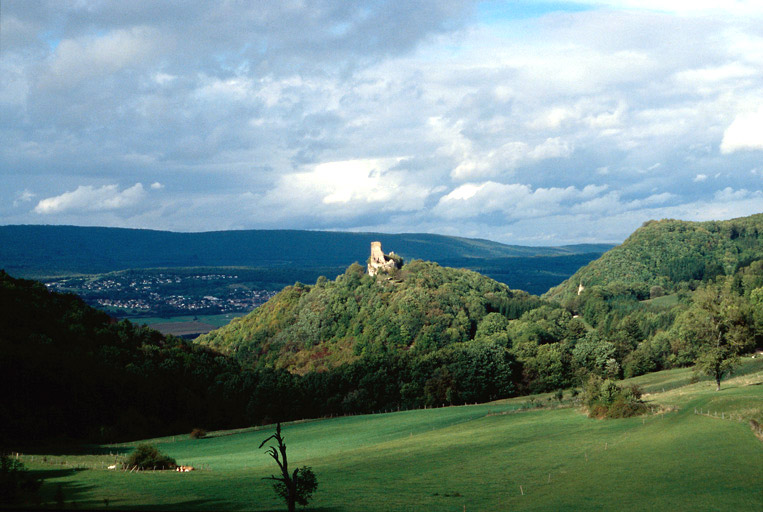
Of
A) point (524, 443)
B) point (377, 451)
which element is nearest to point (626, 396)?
point (524, 443)

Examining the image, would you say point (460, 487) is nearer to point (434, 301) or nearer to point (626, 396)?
point (626, 396)

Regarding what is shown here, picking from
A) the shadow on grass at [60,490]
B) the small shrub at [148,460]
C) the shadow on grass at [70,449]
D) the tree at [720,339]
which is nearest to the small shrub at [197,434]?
the shadow on grass at [70,449]

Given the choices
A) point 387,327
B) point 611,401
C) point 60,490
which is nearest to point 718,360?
point 611,401

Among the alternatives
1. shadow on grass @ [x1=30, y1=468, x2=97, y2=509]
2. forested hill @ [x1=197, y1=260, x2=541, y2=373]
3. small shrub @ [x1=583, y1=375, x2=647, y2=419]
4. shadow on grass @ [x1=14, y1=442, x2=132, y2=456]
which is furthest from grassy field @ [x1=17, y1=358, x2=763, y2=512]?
forested hill @ [x1=197, y1=260, x2=541, y2=373]

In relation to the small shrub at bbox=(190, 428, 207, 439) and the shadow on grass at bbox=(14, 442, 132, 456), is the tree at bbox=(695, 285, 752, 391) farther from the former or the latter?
the shadow on grass at bbox=(14, 442, 132, 456)

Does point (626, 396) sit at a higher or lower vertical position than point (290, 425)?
higher

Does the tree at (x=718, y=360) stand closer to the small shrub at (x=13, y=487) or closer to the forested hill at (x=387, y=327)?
the small shrub at (x=13, y=487)

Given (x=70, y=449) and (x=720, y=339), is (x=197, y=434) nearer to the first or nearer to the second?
(x=70, y=449)
